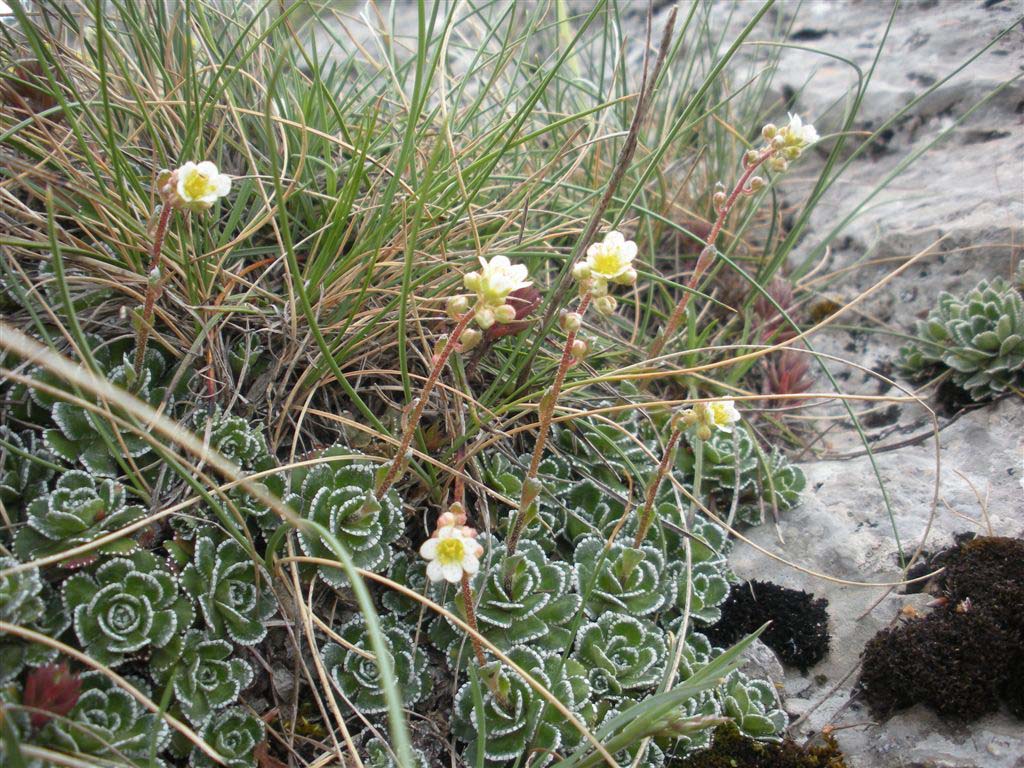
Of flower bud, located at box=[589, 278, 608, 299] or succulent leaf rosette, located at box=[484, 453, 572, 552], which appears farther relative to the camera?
succulent leaf rosette, located at box=[484, 453, 572, 552]

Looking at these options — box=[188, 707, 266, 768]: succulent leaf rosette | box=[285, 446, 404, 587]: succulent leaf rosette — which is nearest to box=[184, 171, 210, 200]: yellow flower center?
box=[285, 446, 404, 587]: succulent leaf rosette

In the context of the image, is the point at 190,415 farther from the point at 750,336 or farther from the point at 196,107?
the point at 750,336

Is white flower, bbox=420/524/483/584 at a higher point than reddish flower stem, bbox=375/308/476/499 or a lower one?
lower

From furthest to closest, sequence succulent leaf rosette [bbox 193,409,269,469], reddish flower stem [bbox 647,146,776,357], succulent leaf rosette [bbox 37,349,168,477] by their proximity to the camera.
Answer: reddish flower stem [bbox 647,146,776,357], succulent leaf rosette [bbox 193,409,269,469], succulent leaf rosette [bbox 37,349,168,477]

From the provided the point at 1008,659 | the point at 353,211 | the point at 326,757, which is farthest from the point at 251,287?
the point at 1008,659

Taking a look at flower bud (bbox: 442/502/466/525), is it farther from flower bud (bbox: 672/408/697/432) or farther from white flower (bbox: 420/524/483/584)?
flower bud (bbox: 672/408/697/432)

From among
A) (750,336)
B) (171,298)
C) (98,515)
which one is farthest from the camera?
(750,336)

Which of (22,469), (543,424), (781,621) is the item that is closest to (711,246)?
(543,424)
